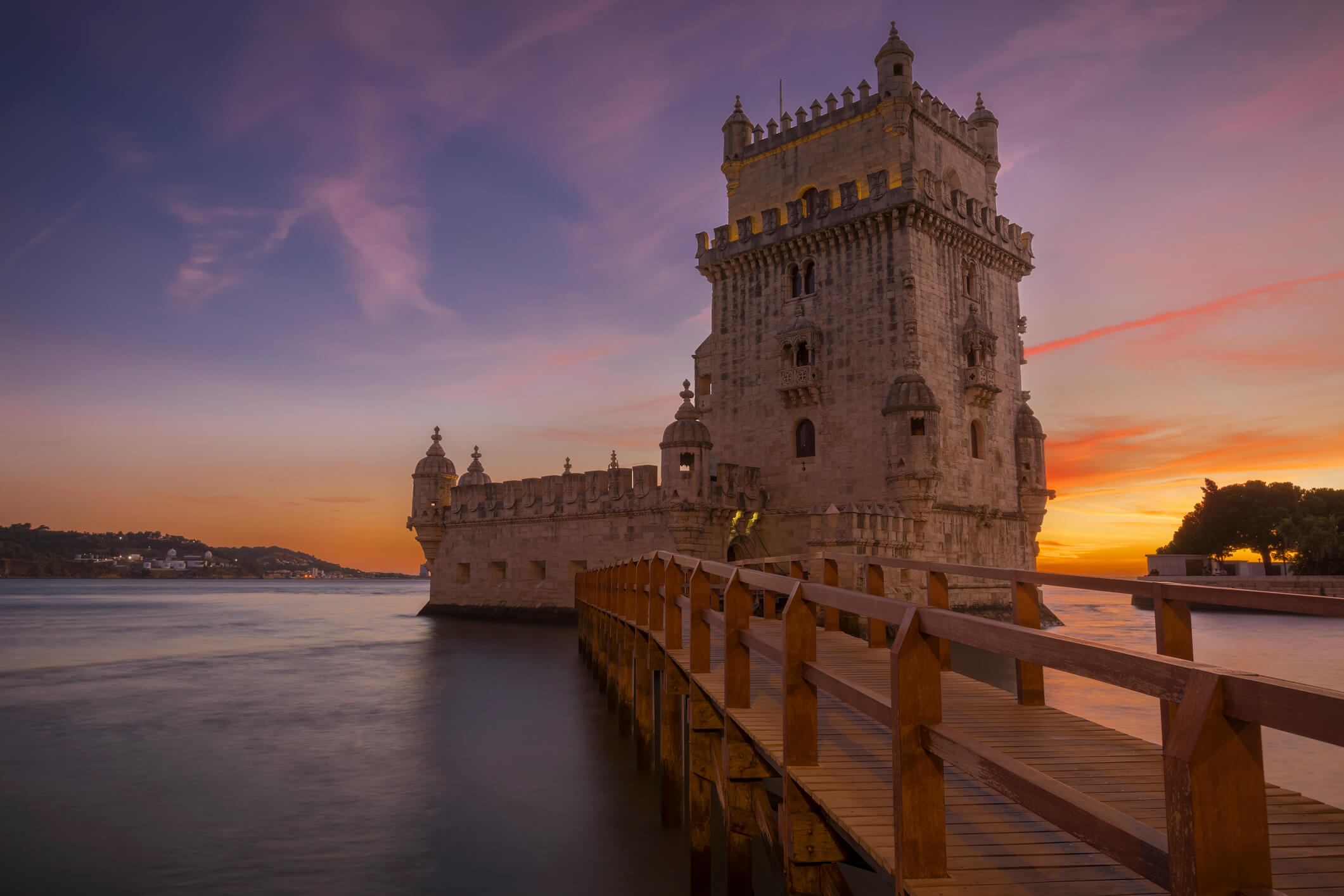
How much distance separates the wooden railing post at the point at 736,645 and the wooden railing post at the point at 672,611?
125 inches

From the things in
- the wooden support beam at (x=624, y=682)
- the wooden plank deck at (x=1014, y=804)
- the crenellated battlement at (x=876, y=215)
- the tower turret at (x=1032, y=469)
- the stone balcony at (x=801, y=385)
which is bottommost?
the wooden support beam at (x=624, y=682)

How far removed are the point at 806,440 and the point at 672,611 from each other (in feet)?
63.8

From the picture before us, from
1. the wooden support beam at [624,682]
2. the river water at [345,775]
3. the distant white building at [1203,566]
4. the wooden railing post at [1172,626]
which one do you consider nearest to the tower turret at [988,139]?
the river water at [345,775]

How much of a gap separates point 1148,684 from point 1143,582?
381 centimetres

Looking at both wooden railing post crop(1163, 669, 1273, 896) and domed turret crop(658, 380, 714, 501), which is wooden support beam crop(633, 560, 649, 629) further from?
domed turret crop(658, 380, 714, 501)

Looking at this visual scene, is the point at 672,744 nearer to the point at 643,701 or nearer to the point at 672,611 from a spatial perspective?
the point at 672,611

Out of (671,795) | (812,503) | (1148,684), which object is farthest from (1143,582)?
(812,503)

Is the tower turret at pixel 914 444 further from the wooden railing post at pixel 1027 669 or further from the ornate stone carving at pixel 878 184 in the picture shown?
the wooden railing post at pixel 1027 669

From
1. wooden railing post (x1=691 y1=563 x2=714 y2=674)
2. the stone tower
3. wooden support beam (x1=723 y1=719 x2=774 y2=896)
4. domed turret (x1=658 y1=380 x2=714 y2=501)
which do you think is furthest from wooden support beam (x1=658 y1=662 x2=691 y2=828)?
domed turret (x1=658 y1=380 x2=714 y2=501)

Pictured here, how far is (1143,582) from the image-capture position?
219 inches

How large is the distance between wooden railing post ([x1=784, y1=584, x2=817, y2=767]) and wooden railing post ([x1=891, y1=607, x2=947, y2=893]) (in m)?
1.37

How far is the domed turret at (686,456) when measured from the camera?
2634 cm

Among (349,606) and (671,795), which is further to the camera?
(349,606)

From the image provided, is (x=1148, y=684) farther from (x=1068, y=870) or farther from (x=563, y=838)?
(x=563, y=838)
